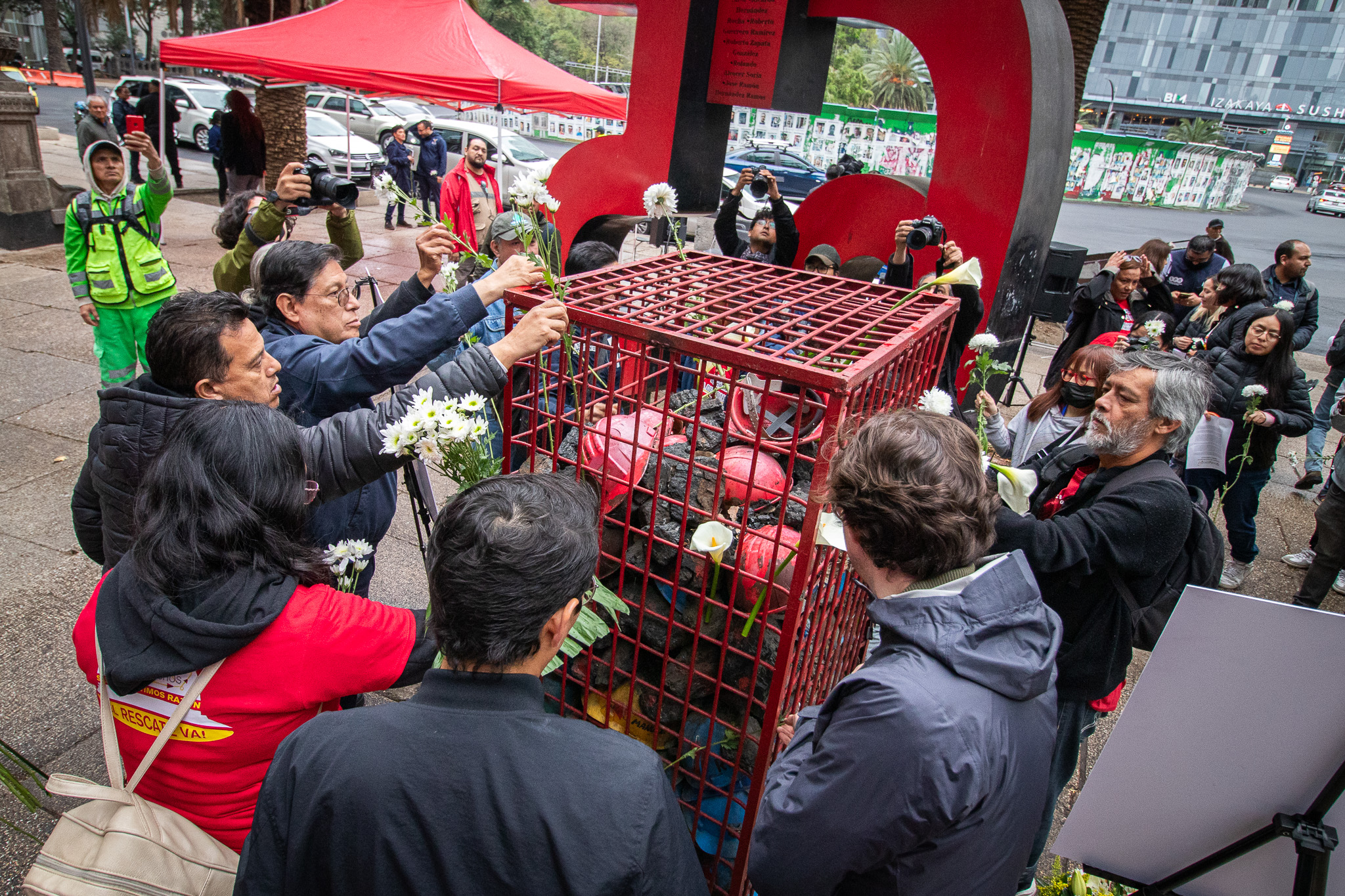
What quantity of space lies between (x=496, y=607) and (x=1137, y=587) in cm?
173

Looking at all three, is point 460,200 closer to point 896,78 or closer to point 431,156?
point 431,156

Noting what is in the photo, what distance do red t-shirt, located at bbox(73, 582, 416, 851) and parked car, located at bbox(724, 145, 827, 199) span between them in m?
16.4

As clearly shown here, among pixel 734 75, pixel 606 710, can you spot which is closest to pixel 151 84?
pixel 734 75

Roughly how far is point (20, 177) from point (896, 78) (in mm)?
50862

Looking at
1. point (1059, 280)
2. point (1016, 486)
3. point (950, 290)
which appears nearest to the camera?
point (1016, 486)

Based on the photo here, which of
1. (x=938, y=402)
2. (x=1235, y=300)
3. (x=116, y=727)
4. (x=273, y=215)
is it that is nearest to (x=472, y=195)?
(x=273, y=215)

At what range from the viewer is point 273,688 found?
130cm

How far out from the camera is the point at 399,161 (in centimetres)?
1114

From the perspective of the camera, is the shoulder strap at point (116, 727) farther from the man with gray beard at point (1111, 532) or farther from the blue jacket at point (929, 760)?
the man with gray beard at point (1111, 532)

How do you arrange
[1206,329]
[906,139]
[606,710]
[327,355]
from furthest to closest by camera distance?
[906,139]
[1206,329]
[327,355]
[606,710]

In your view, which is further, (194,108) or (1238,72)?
(1238,72)

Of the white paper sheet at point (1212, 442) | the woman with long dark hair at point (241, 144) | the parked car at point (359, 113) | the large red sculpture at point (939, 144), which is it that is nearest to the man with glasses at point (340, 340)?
the large red sculpture at point (939, 144)

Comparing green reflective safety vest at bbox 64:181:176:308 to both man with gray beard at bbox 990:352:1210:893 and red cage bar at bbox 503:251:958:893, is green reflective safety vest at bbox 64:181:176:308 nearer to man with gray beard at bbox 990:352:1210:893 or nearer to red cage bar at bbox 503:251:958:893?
red cage bar at bbox 503:251:958:893

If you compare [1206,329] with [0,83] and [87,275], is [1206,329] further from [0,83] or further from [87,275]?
[0,83]
